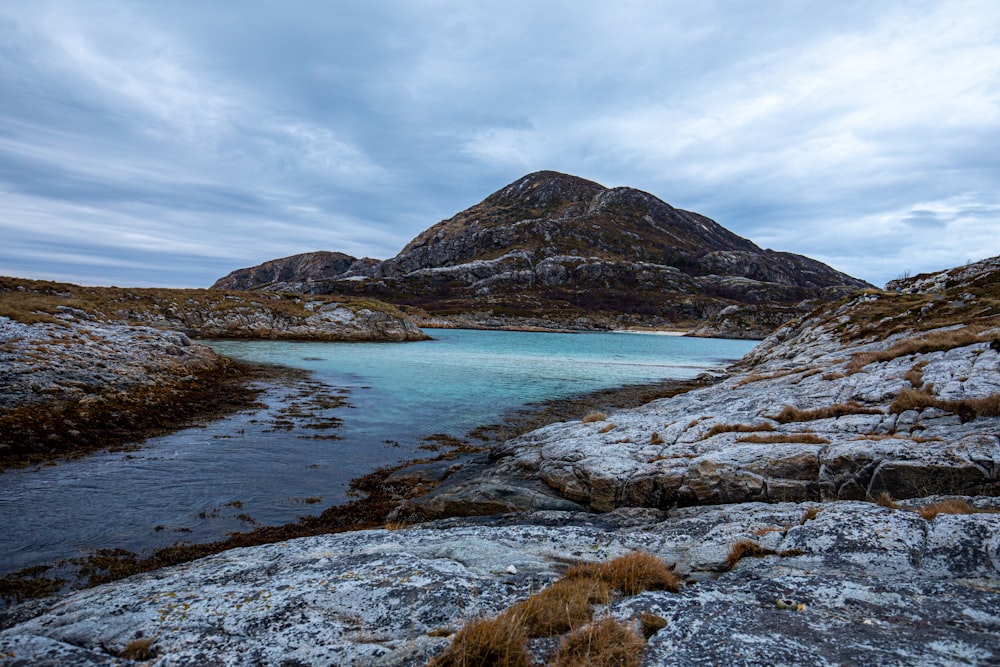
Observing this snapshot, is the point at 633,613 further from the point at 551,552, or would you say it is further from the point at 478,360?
the point at 478,360

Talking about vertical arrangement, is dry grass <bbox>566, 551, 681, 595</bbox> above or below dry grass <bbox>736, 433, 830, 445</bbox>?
below

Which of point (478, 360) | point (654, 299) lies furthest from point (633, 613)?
point (654, 299)

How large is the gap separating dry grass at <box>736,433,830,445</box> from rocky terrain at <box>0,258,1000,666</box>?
55 millimetres

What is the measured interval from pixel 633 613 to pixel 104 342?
34.2 meters

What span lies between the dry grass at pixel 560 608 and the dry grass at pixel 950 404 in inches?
472

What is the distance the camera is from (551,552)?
8430mm

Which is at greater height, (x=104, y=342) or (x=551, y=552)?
(x=104, y=342)

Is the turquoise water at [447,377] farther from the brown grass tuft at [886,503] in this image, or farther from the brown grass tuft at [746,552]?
the brown grass tuft at [886,503]

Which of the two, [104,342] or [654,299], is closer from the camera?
[104,342]

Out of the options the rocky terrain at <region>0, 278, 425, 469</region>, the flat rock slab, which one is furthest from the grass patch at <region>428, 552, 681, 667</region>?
the rocky terrain at <region>0, 278, 425, 469</region>

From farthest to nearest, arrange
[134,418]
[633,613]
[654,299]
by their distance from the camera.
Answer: [654,299] < [134,418] < [633,613]

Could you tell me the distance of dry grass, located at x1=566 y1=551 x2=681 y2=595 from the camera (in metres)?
6.38

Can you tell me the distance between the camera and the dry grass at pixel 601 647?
177 inches

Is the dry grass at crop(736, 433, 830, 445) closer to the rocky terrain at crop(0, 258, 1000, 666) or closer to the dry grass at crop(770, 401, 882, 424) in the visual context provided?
the rocky terrain at crop(0, 258, 1000, 666)
